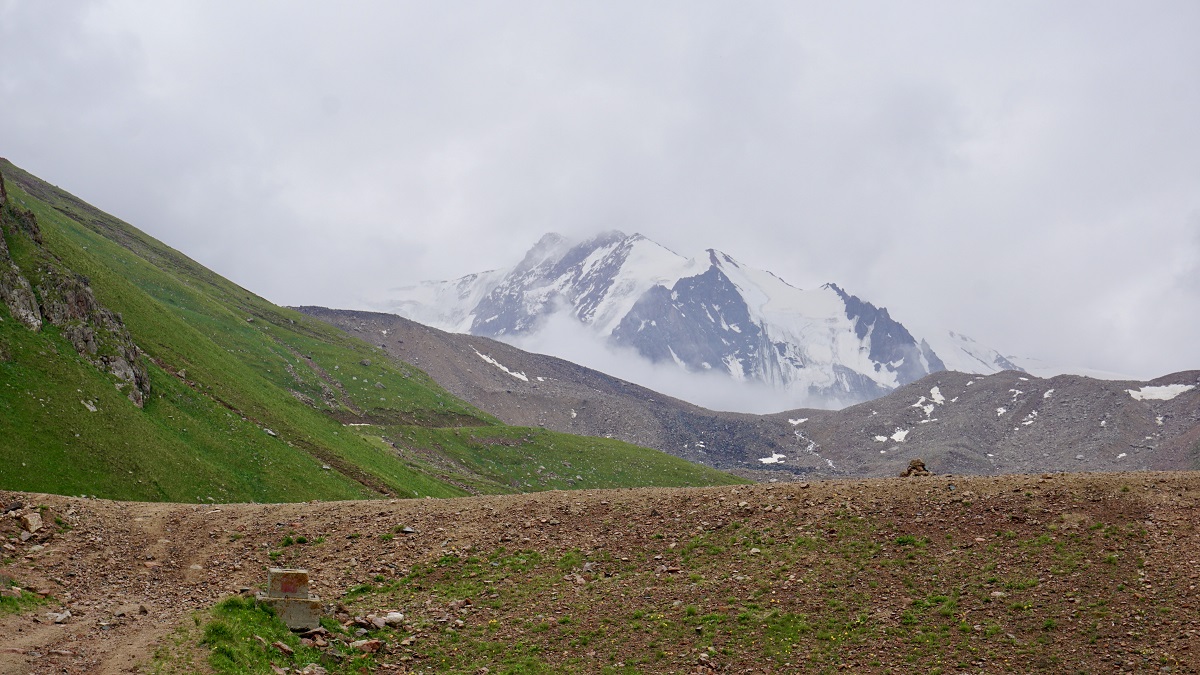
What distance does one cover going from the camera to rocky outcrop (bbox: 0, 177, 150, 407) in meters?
47.5

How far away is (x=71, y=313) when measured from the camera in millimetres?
51344

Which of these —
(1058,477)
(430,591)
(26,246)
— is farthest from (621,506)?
(26,246)

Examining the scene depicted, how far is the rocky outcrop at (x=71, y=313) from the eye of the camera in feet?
156

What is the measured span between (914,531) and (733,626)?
811 centimetres

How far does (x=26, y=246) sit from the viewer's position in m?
54.2

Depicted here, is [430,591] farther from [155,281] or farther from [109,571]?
[155,281]

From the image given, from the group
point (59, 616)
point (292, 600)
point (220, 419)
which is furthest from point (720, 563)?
point (220, 419)

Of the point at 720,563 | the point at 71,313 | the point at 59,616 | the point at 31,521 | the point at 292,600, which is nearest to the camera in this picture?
the point at 59,616

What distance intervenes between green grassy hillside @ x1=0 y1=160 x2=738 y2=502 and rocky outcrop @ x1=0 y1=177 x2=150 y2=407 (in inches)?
10.5

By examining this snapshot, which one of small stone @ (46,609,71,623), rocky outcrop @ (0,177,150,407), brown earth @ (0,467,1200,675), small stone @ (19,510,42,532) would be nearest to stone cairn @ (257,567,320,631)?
brown earth @ (0,467,1200,675)

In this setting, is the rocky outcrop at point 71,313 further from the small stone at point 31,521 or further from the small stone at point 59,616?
the small stone at point 59,616

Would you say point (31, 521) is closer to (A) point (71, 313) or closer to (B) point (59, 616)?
(B) point (59, 616)

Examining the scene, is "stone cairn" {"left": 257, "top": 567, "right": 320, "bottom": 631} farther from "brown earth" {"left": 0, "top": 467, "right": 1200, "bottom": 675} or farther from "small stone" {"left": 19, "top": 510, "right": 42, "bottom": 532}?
"small stone" {"left": 19, "top": 510, "right": 42, "bottom": 532}

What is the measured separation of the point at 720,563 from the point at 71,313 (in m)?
44.4
